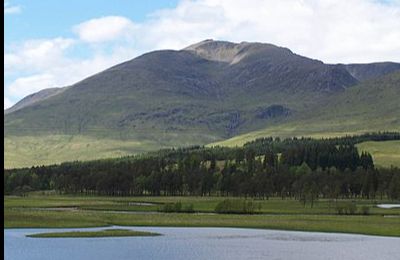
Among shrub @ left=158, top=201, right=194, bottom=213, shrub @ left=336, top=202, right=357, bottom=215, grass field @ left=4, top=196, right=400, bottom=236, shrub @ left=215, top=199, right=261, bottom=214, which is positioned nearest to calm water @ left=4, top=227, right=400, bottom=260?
grass field @ left=4, top=196, right=400, bottom=236

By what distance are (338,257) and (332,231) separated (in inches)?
1196

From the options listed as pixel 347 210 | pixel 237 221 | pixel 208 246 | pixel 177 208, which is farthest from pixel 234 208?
pixel 208 246

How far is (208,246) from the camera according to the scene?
7669 centimetres

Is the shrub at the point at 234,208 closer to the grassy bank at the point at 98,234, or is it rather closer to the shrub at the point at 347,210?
the shrub at the point at 347,210

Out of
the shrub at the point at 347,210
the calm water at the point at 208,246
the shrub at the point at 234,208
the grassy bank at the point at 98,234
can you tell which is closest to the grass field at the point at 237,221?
the shrub at the point at 347,210

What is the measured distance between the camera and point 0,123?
15.2 feet

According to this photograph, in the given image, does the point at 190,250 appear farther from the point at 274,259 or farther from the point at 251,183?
the point at 251,183

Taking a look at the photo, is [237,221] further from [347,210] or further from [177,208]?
[347,210]

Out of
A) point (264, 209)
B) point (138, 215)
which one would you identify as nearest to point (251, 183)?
point (264, 209)

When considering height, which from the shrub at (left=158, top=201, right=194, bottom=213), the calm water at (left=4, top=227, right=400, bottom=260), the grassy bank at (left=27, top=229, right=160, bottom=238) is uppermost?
the shrub at (left=158, top=201, right=194, bottom=213)

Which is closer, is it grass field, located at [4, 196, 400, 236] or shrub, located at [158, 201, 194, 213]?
grass field, located at [4, 196, 400, 236]

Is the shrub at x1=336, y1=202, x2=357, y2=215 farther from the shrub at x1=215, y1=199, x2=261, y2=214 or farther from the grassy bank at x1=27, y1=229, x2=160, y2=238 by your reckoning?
the grassy bank at x1=27, y1=229, x2=160, y2=238

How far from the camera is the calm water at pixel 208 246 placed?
68625mm

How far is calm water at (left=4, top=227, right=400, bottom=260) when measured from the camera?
68.6 metres
